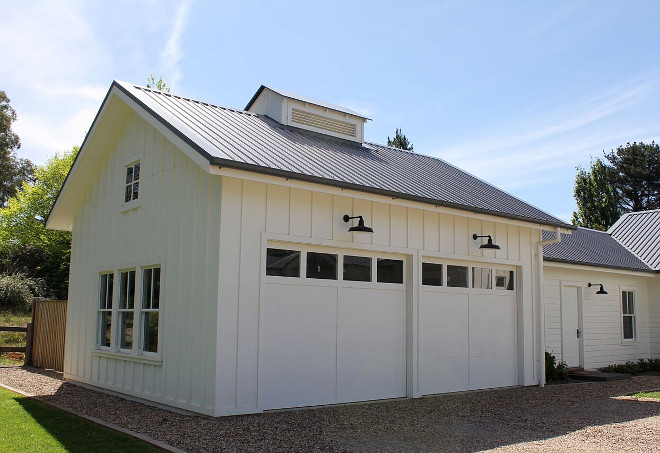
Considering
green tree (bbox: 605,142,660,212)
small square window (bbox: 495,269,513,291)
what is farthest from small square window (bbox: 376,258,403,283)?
green tree (bbox: 605,142,660,212)

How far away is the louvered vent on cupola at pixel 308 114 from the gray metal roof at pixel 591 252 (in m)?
4.97

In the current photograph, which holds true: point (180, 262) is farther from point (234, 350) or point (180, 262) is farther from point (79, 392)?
point (79, 392)

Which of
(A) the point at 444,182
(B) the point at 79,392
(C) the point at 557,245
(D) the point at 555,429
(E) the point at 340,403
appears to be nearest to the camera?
(D) the point at 555,429

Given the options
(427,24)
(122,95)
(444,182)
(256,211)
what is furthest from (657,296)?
(122,95)

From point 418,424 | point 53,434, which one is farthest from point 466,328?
point 53,434

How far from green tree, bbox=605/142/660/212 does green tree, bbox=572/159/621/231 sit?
0.90m

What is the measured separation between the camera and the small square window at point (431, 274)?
1134cm

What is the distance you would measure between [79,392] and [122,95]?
5.43 m

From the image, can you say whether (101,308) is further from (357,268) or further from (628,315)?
(628,315)

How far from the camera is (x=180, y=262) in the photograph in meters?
9.62

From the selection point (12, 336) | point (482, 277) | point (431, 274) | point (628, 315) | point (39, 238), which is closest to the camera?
point (431, 274)

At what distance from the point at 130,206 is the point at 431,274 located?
18.4 feet

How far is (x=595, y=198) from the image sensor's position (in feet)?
149

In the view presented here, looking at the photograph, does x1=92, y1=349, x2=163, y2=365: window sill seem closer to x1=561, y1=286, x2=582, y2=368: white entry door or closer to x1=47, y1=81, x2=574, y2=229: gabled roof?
x1=47, y1=81, x2=574, y2=229: gabled roof
